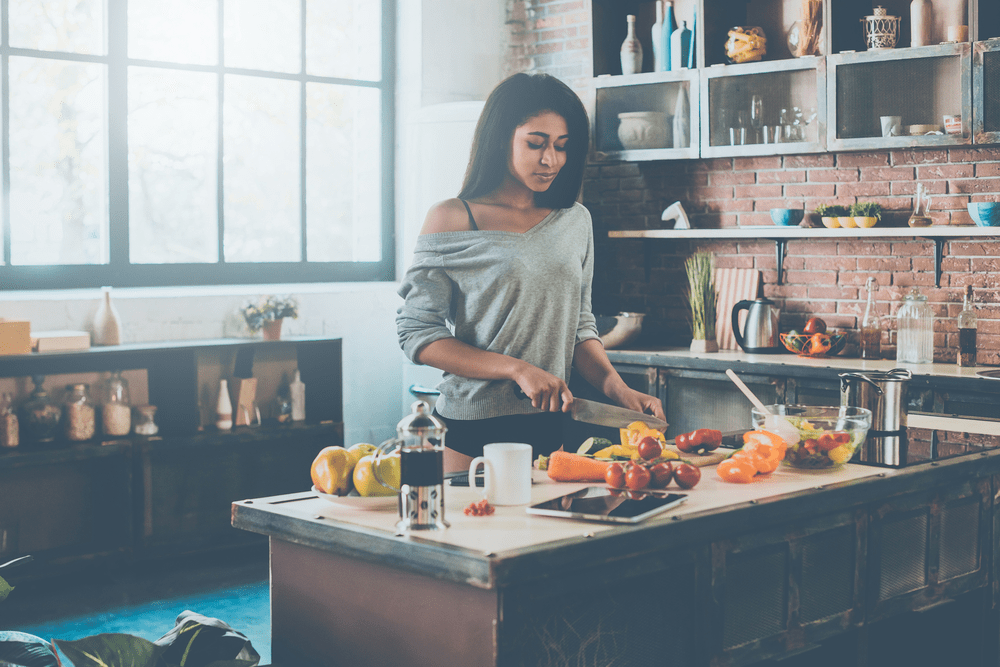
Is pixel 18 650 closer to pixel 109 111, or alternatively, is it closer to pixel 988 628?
pixel 988 628

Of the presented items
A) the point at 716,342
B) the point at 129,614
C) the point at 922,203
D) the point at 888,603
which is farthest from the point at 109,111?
Result: the point at 888,603

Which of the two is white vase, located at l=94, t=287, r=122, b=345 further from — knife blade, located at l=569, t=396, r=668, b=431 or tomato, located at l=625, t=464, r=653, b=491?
tomato, located at l=625, t=464, r=653, b=491

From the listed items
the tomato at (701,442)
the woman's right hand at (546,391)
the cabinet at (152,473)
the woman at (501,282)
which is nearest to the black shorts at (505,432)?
the woman at (501,282)

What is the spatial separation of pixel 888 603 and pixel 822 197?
3129mm

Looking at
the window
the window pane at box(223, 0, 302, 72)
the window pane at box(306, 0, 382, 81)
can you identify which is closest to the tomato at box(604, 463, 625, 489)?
the window

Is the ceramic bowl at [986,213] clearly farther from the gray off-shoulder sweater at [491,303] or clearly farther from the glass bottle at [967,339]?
the gray off-shoulder sweater at [491,303]

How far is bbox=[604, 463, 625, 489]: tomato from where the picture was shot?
80.7 inches

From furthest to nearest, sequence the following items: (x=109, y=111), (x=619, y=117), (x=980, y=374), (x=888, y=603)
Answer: (x=619, y=117)
(x=109, y=111)
(x=980, y=374)
(x=888, y=603)

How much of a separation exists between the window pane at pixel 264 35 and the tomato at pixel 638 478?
3928 mm

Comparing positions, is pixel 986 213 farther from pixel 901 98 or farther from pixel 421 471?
pixel 421 471

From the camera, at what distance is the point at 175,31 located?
506 cm

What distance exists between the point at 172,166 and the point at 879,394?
3.68 metres

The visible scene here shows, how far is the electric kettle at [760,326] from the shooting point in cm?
494

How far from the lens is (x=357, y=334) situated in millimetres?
5516
